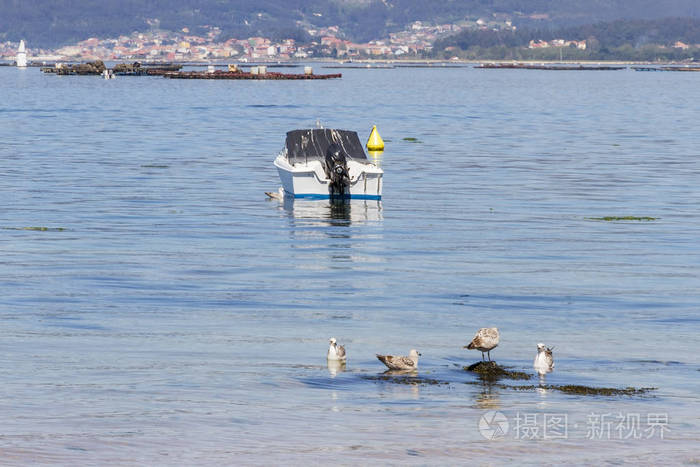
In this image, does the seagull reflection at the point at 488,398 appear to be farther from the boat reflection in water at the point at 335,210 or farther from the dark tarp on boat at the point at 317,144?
the dark tarp on boat at the point at 317,144

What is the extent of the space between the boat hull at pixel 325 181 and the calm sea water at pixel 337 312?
1278 mm

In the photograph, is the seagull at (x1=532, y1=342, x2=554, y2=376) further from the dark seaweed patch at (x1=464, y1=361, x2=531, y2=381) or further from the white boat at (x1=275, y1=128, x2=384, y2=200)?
the white boat at (x1=275, y1=128, x2=384, y2=200)

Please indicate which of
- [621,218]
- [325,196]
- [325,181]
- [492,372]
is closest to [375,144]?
[325,196]

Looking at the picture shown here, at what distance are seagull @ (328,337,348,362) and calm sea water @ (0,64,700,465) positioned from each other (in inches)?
9.4

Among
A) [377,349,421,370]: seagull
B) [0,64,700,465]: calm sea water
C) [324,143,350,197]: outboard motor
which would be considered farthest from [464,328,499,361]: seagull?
[324,143,350,197]: outboard motor

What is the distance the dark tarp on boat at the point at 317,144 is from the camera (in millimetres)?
46406

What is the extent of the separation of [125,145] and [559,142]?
31.1 meters

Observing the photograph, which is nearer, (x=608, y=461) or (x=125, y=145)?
(x=608, y=461)

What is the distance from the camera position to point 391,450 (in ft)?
49.4

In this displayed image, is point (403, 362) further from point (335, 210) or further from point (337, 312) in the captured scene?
point (335, 210)

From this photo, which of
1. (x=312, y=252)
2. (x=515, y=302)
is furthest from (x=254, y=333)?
(x=312, y=252)

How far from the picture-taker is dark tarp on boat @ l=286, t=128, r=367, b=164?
4641 centimetres

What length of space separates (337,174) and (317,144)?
2835mm

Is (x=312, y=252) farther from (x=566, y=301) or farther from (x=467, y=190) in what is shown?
(x=467, y=190)
